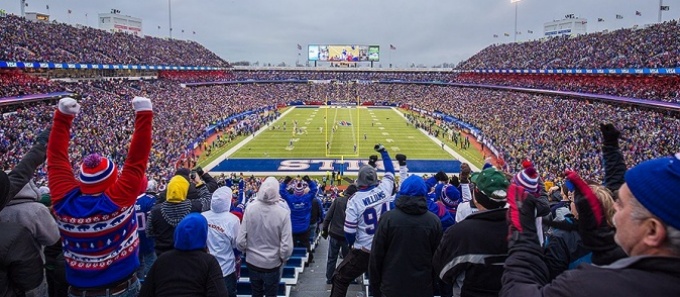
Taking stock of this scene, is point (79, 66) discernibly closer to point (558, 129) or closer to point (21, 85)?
point (21, 85)

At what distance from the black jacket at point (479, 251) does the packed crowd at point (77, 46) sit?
37664 mm

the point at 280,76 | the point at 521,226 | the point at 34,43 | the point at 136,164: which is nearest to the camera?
the point at 521,226

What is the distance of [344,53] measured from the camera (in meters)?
94.8

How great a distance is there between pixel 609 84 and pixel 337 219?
44532 mm

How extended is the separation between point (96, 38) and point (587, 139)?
161 feet

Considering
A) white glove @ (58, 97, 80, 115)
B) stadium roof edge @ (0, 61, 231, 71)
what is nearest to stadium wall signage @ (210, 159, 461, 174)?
stadium roof edge @ (0, 61, 231, 71)

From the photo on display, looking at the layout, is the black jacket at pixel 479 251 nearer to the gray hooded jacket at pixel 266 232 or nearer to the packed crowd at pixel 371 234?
the packed crowd at pixel 371 234

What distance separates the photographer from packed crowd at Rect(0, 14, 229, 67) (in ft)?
119

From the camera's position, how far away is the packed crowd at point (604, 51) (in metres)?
37.1

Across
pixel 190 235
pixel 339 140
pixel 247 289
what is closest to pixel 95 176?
pixel 190 235

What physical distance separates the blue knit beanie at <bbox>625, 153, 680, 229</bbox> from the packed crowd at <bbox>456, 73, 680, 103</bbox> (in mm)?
35853

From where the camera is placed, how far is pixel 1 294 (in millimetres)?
3035

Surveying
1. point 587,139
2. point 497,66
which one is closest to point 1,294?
point 587,139

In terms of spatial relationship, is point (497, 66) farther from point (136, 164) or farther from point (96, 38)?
point (136, 164)
